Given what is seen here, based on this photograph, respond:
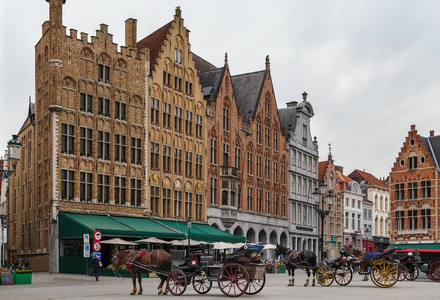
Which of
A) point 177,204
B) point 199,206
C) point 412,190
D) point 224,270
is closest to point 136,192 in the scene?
point 177,204

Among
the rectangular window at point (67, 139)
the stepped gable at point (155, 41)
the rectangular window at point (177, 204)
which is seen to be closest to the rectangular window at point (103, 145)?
the rectangular window at point (67, 139)

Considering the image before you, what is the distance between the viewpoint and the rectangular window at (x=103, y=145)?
4178 centimetres

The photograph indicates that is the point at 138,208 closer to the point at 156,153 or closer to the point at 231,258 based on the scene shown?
the point at 156,153

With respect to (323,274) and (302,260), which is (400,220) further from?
(302,260)

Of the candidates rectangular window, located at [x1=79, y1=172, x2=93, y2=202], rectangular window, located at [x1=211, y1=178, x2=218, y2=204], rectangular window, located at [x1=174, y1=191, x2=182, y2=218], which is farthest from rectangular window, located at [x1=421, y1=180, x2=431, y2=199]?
rectangular window, located at [x1=79, y1=172, x2=93, y2=202]

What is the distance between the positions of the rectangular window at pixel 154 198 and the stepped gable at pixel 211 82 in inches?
391

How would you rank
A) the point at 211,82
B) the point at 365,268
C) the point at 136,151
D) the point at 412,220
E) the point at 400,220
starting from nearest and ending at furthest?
1. the point at 365,268
2. the point at 136,151
3. the point at 211,82
4. the point at 412,220
5. the point at 400,220

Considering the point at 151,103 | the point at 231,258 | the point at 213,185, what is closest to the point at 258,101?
the point at 213,185

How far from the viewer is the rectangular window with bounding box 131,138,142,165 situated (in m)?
44.1

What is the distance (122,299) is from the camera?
1916 centimetres

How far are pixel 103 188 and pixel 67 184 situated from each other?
2.86 m

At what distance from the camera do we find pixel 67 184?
1549 inches

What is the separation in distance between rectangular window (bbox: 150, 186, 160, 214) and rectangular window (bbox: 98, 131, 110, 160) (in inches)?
182

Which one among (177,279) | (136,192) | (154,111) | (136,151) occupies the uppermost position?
(154,111)
